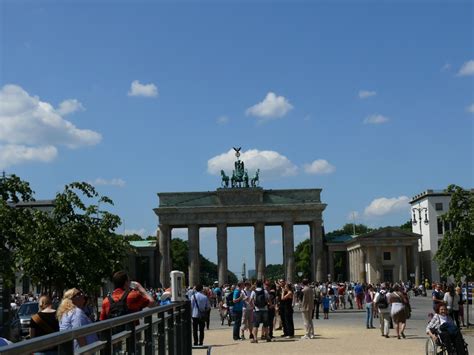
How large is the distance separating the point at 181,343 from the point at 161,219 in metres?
99.0

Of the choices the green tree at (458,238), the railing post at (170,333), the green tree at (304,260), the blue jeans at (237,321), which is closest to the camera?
the railing post at (170,333)

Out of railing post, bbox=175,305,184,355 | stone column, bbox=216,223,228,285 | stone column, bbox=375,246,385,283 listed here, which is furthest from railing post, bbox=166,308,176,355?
stone column, bbox=375,246,385,283

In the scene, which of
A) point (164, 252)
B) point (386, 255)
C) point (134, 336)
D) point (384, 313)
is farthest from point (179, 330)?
point (386, 255)

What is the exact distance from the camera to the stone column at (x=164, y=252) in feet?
363

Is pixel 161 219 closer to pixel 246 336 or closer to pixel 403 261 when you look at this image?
pixel 403 261

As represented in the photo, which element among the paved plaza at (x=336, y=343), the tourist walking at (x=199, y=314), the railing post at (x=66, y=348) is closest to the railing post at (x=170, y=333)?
the railing post at (x=66, y=348)

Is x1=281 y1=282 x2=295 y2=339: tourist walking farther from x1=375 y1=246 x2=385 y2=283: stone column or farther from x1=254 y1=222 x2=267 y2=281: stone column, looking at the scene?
x1=375 y1=246 x2=385 y2=283: stone column

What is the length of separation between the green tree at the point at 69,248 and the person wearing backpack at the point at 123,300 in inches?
652

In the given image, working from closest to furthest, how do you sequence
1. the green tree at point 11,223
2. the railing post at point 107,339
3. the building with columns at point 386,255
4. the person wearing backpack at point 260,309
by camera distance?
1. the railing post at point 107,339
2. the green tree at point 11,223
3. the person wearing backpack at point 260,309
4. the building with columns at point 386,255

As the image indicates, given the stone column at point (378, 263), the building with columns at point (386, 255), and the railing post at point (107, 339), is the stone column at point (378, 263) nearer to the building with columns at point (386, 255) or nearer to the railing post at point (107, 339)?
the building with columns at point (386, 255)

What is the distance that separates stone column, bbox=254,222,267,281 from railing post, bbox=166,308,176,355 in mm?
98384

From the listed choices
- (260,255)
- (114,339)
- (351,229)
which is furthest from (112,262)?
(351,229)

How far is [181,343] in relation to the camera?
13.2 m

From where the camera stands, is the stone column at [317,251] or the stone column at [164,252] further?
the stone column at [164,252]
